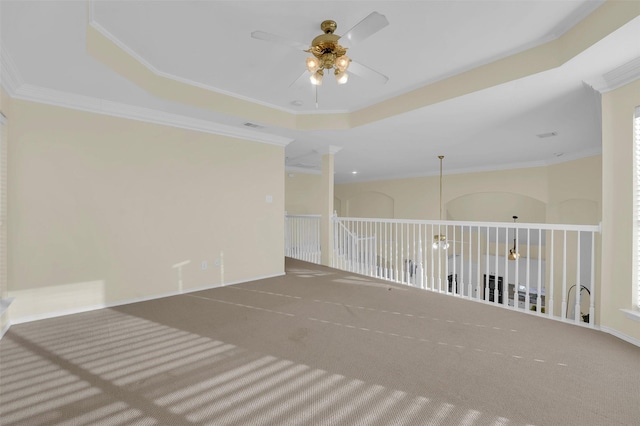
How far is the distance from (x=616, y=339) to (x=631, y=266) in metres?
0.64

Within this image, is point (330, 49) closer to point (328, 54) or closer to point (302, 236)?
point (328, 54)

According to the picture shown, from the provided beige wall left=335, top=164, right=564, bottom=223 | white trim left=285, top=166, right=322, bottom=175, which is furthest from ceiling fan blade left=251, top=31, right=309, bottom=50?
beige wall left=335, top=164, right=564, bottom=223

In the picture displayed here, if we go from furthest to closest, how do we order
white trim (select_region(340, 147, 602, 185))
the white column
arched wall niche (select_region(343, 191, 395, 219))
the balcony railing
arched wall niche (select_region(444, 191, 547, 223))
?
arched wall niche (select_region(343, 191, 395, 219)), arched wall niche (select_region(444, 191, 547, 223)), the balcony railing, white trim (select_region(340, 147, 602, 185)), the white column

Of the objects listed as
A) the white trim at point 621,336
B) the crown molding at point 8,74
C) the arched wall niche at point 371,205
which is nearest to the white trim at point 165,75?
the crown molding at point 8,74

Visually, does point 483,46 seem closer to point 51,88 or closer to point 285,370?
point 285,370

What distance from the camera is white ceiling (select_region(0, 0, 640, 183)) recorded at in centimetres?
209

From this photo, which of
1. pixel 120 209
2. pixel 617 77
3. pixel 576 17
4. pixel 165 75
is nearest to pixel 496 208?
pixel 617 77

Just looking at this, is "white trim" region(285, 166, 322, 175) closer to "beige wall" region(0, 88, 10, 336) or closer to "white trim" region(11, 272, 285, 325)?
"white trim" region(11, 272, 285, 325)

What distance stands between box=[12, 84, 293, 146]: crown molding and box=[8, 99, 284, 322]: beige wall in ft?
0.24

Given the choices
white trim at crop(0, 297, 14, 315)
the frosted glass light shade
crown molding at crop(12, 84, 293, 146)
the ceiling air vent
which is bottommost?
white trim at crop(0, 297, 14, 315)

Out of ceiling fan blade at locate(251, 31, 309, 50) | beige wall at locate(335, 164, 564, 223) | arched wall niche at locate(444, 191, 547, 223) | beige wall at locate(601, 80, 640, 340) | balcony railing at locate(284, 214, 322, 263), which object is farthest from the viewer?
arched wall niche at locate(444, 191, 547, 223)

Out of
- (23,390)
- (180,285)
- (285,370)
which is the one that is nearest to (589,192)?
(285,370)

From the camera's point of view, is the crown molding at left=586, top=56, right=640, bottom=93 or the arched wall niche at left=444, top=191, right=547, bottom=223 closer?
the crown molding at left=586, top=56, right=640, bottom=93

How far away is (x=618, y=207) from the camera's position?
2549 millimetres
